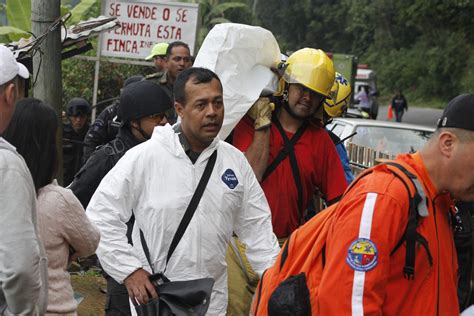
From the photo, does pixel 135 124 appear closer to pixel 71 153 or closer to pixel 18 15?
pixel 71 153

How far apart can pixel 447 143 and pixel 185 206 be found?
1757 millimetres

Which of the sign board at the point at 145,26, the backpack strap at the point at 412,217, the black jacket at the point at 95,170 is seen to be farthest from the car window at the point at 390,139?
the backpack strap at the point at 412,217

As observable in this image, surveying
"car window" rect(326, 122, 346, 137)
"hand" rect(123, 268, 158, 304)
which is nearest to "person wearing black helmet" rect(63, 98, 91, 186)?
"car window" rect(326, 122, 346, 137)

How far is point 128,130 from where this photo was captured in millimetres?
6137

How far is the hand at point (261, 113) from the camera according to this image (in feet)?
19.7

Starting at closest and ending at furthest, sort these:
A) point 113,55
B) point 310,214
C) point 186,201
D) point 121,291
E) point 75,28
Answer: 1. point 186,201
2. point 121,291
3. point 310,214
4. point 75,28
5. point 113,55

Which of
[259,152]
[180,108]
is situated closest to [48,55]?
[259,152]

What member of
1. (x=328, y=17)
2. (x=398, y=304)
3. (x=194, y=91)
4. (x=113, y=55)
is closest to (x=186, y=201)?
(x=194, y=91)

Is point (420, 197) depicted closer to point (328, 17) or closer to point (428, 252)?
point (428, 252)

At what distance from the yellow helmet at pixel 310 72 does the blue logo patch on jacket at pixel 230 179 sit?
3.88 ft

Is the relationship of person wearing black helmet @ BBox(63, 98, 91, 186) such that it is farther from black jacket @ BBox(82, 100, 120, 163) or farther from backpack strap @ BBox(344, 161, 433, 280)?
backpack strap @ BBox(344, 161, 433, 280)

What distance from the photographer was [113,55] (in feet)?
44.5

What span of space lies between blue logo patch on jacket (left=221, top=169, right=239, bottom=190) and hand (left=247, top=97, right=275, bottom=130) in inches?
39.8

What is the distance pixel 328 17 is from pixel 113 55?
221 ft
